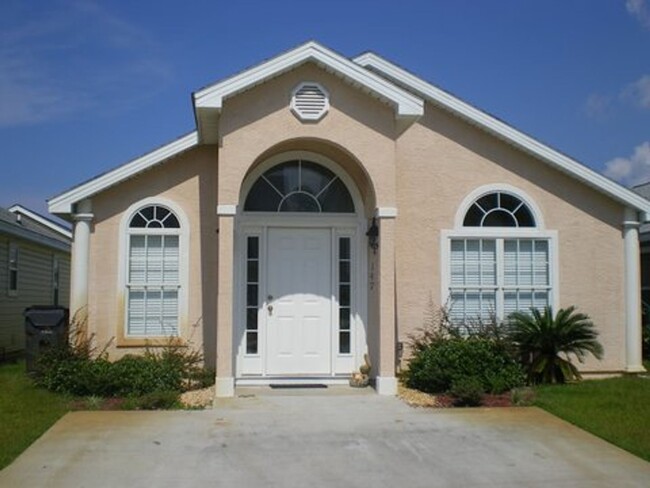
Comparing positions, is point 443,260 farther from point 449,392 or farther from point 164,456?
point 164,456

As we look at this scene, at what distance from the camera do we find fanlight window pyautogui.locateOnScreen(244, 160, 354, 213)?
39.9ft

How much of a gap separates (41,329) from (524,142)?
8.18 meters

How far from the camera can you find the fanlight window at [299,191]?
1216 cm

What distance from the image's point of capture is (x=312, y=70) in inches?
436

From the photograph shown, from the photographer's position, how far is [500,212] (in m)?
12.8

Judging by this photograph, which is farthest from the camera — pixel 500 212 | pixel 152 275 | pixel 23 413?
pixel 500 212

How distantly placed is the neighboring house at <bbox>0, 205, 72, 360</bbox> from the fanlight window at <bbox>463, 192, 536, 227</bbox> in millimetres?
9950

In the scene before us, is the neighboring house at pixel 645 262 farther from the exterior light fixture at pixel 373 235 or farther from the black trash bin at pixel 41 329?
the black trash bin at pixel 41 329

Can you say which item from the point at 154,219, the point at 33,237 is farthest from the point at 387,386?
the point at 33,237

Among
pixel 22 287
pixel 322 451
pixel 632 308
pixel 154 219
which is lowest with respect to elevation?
pixel 322 451

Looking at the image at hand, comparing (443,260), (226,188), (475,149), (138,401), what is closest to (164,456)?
(138,401)

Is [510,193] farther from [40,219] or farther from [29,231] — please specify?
[40,219]

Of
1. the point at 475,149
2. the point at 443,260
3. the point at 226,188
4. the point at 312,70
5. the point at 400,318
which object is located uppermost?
the point at 312,70

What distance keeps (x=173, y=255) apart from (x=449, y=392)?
15.6ft
